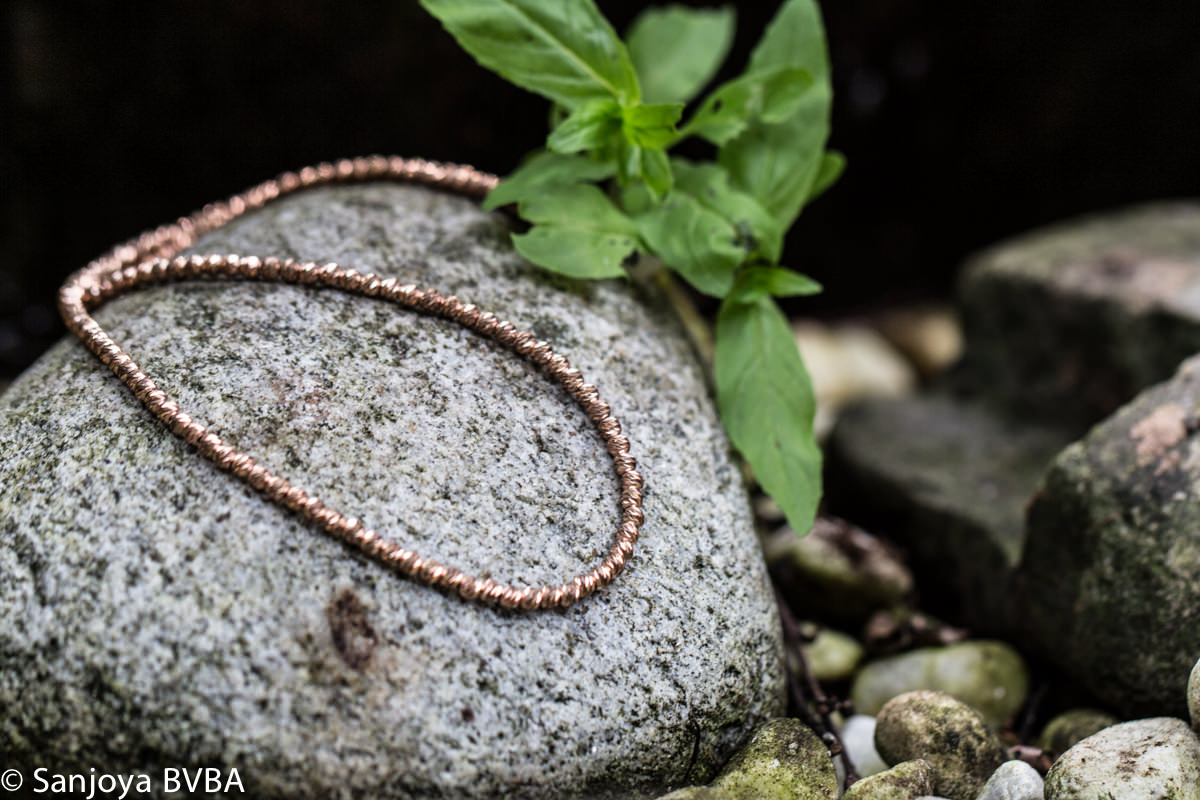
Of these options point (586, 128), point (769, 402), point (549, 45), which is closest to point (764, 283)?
point (769, 402)

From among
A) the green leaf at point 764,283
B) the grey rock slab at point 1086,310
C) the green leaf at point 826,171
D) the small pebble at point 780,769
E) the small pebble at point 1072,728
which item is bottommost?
the small pebble at point 1072,728

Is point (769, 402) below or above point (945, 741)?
above

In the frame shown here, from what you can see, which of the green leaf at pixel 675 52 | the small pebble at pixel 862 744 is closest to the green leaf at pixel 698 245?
the green leaf at pixel 675 52

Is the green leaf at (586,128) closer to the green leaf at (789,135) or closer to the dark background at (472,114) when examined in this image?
the green leaf at (789,135)

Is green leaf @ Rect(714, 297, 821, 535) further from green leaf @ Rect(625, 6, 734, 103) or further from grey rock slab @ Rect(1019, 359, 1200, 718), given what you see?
green leaf @ Rect(625, 6, 734, 103)

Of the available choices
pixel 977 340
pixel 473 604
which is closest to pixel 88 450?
pixel 473 604

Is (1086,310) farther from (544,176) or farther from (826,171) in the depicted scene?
(544,176)
